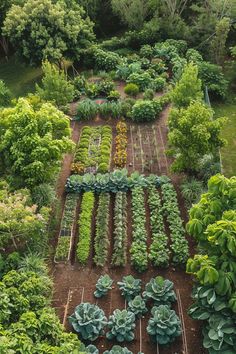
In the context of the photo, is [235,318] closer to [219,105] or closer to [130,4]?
[219,105]

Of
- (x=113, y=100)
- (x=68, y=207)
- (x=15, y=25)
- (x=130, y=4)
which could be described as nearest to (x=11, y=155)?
(x=68, y=207)

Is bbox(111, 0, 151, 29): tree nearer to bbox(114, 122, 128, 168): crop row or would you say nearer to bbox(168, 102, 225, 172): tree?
bbox(114, 122, 128, 168): crop row

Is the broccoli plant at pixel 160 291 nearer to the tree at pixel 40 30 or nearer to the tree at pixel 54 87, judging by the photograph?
the tree at pixel 54 87

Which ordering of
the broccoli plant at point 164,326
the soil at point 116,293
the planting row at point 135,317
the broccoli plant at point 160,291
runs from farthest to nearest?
the broccoli plant at point 160,291
the soil at point 116,293
the planting row at point 135,317
the broccoli plant at point 164,326

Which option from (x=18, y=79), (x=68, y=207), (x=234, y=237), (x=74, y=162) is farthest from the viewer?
(x=18, y=79)

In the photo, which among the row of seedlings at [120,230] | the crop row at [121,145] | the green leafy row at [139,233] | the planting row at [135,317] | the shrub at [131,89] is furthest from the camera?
the shrub at [131,89]

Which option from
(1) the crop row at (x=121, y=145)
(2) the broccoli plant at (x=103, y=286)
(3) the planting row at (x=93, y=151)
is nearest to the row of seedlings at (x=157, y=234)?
(2) the broccoli plant at (x=103, y=286)
